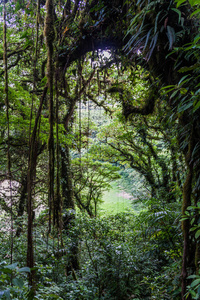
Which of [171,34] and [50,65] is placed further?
[50,65]

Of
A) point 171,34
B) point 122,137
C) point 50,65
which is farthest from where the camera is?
point 122,137

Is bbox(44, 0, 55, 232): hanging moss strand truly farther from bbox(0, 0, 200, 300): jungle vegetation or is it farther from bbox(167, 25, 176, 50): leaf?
bbox(167, 25, 176, 50): leaf

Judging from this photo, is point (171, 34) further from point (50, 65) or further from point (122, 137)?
point (122, 137)

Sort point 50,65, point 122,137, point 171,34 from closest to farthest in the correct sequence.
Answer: point 171,34 < point 50,65 < point 122,137

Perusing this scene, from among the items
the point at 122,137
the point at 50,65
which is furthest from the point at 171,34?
the point at 122,137

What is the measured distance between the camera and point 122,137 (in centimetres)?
675

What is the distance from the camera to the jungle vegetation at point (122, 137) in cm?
136

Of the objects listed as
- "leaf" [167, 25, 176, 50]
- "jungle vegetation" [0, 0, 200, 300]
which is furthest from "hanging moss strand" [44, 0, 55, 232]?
"leaf" [167, 25, 176, 50]

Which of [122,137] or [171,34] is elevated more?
[122,137]

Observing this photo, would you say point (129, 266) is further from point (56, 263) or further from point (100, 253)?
point (56, 263)

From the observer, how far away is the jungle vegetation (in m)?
1.36

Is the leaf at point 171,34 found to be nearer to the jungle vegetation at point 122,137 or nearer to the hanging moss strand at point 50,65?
the jungle vegetation at point 122,137

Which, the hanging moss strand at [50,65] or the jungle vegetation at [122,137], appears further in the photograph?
the hanging moss strand at [50,65]

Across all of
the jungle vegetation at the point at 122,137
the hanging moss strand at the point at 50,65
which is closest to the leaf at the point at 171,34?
the jungle vegetation at the point at 122,137
